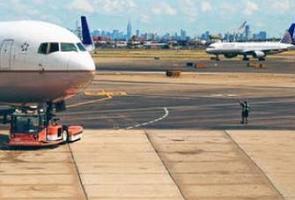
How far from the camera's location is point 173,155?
26.8m

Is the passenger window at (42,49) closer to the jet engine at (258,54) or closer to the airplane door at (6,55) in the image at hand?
the airplane door at (6,55)

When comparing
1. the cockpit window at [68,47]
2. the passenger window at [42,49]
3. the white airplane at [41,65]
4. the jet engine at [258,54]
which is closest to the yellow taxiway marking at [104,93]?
the white airplane at [41,65]

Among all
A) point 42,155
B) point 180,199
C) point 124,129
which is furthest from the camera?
point 124,129

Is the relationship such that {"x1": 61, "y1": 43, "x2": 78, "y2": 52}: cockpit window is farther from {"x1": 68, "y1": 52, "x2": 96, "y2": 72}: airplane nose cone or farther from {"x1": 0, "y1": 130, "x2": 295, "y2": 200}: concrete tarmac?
{"x1": 0, "y1": 130, "x2": 295, "y2": 200}: concrete tarmac

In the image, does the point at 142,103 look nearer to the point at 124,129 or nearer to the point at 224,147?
the point at 124,129

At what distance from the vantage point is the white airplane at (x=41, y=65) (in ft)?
93.5

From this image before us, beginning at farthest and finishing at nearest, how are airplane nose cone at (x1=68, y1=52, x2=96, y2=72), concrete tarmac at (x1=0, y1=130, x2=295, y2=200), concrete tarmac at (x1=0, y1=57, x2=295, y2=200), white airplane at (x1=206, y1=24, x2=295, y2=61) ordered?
white airplane at (x1=206, y1=24, x2=295, y2=61)
airplane nose cone at (x1=68, y1=52, x2=96, y2=72)
concrete tarmac at (x1=0, y1=57, x2=295, y2=200)
concrete tarmac at (x1=0, y1=130, x2=295, y2=200)

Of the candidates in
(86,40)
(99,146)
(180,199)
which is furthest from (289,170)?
(86,40)

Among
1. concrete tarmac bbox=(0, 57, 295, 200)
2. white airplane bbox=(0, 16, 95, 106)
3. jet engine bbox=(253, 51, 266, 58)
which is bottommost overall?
jet engine bbox=(253, 51, 266, 58)

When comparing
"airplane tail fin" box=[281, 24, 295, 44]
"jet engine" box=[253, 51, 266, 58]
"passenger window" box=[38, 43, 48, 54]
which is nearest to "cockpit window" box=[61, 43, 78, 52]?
"passenger window" box=[38, 43, 48, 54]

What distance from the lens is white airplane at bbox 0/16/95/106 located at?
28.5 m

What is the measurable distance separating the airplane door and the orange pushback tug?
6.97 ft

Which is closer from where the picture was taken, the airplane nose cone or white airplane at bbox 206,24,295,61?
the airplane nose cone

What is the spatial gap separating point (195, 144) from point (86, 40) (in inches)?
3096
